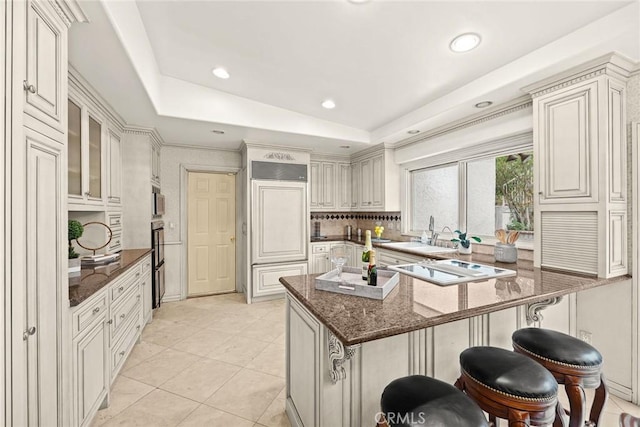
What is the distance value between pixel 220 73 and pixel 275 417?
2.98 metres

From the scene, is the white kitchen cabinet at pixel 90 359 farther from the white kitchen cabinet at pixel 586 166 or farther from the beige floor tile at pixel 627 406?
the beige floor tile at pixel 627 406

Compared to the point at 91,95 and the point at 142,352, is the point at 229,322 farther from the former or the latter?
the point at 91,95

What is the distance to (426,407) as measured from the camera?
103 centimetres

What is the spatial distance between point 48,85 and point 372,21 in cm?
186

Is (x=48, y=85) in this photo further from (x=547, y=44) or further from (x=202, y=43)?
(x=547, y=44)

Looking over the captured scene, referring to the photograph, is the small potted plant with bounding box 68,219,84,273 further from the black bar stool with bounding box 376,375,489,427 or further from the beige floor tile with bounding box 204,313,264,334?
the black bar stool with bounding box 376,375,489,427

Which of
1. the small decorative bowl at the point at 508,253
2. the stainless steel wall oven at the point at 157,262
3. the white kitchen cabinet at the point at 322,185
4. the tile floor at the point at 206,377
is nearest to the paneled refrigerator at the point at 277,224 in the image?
the white kitchen cabinet at the point at 322,185

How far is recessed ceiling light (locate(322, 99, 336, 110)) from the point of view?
3.28 m

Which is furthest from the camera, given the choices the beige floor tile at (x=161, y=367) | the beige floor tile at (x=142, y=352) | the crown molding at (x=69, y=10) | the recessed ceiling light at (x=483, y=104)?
the recessed ceiling light at (x=483, y=104)

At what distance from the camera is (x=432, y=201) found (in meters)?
4.05

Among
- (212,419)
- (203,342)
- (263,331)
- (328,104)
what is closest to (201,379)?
(212,419)

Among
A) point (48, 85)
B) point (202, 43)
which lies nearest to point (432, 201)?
point (202, 43)

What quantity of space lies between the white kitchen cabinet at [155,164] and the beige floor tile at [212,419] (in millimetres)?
2700

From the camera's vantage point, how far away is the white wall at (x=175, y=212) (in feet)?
13.7
